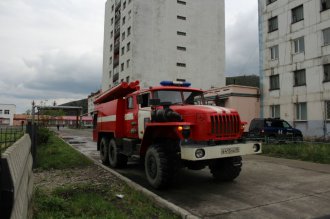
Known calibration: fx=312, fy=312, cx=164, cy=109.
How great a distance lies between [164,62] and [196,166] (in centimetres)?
3837

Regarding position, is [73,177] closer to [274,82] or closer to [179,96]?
[179,96]

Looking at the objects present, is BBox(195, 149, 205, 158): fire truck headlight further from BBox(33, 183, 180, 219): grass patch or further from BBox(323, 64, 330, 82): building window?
BBox(323, 64, 330, 82): building window

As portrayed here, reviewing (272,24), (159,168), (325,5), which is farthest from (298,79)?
(159,168)

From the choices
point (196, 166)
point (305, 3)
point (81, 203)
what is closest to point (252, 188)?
point (196, 166)

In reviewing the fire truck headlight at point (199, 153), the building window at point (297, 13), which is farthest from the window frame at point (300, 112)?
the fire truck headlight at point (199, 153)

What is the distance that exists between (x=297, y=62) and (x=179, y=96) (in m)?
19.4

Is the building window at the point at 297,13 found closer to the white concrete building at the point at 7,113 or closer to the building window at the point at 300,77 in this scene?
the building window at the point at 300,77

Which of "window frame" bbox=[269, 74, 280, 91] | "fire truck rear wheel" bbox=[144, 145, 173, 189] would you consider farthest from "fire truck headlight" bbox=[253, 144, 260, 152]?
"window frame" bbox=[269, 74, 280, 91]

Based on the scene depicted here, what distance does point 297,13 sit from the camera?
84.7ft

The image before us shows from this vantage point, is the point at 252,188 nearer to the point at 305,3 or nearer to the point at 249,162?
the point at 249,162

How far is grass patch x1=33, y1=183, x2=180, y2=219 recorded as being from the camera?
214 inches

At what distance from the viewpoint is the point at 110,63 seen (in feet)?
188

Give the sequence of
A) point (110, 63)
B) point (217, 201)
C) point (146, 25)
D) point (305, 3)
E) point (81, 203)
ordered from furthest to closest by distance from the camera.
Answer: point (110, 63)
point (146, 25)
point (305, 3)
point (217, 201)
point (81, 203)

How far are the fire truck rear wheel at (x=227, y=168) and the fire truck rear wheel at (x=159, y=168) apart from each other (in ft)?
5.12
